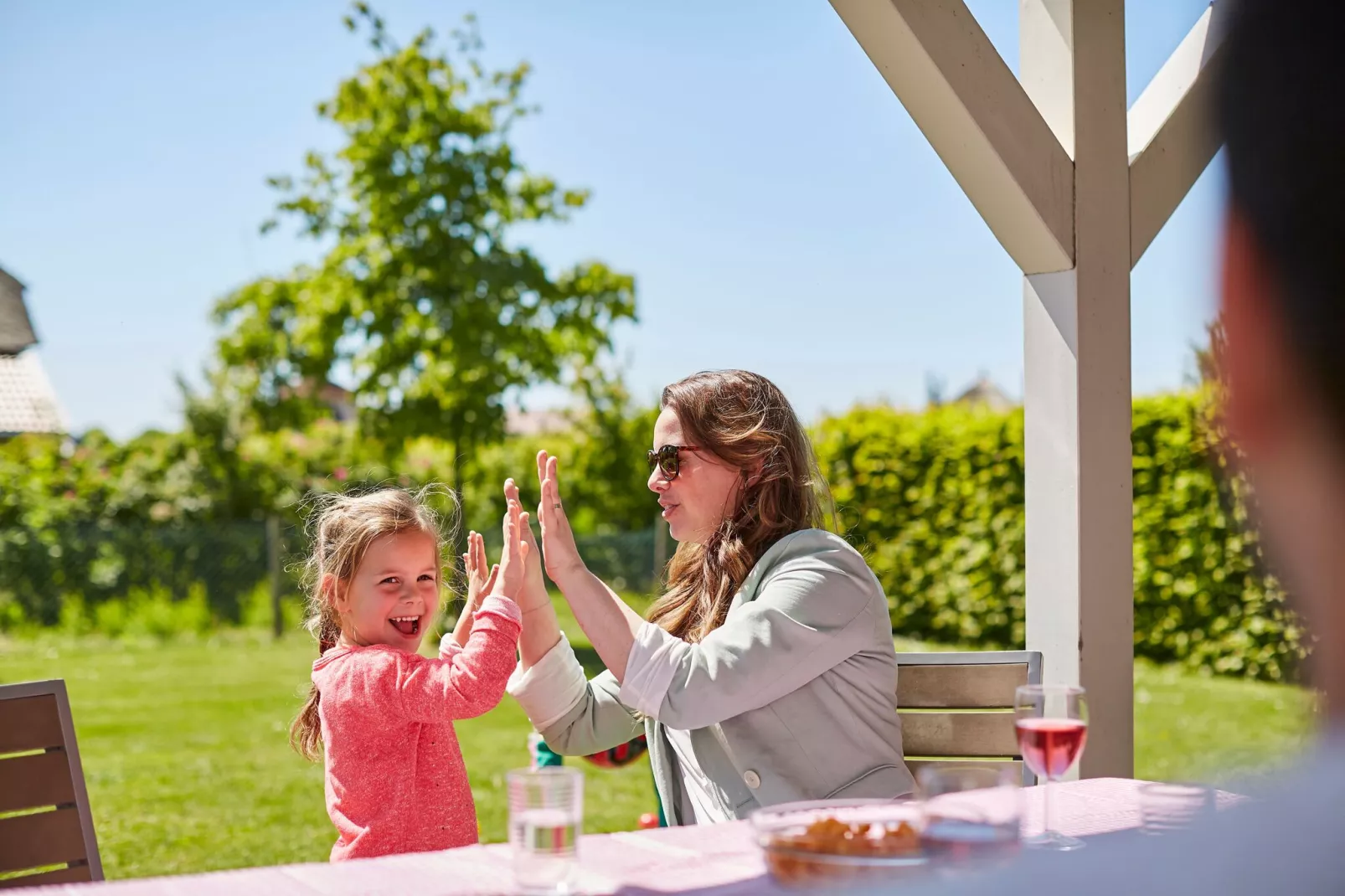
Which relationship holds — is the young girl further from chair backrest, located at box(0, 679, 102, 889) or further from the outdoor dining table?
the outdoor dining table

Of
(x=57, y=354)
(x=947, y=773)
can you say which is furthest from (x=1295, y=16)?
(x=57, y=354)

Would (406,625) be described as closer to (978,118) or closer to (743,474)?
(743,474)

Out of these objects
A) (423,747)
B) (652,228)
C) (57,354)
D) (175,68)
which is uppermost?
(175,68)

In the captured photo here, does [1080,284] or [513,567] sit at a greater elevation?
[1080,284]

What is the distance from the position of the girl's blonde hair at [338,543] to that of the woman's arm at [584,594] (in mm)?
361

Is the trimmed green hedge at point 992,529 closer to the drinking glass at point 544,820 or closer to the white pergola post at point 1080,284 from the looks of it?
the white pergola post at point 1080,284

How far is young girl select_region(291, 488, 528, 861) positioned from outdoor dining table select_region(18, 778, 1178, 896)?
518mm

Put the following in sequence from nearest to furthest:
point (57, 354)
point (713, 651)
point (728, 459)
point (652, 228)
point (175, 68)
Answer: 1. point (713, 651)
2. point (728, 459)
3. point (175, 68)
4. point (57, 354)
5. point (652, 228)

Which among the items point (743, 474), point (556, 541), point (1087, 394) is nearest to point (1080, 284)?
point (1087, 394)

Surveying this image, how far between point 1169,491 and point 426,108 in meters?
6.28

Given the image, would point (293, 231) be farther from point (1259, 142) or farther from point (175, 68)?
point (1259, 142)

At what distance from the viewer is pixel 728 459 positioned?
239 centimetres

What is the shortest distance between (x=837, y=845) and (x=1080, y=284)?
5.73ft

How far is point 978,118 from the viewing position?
240 centimetres
